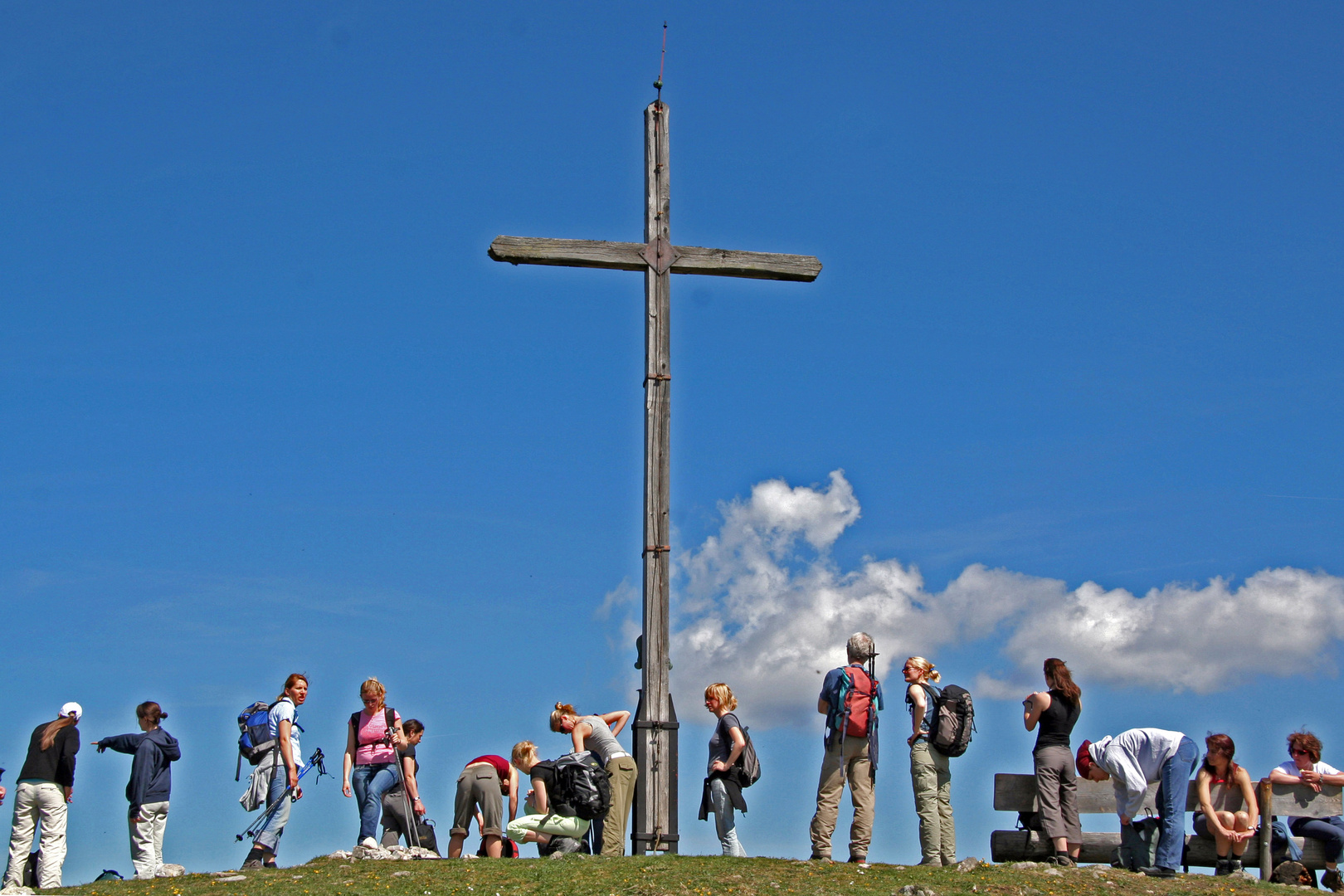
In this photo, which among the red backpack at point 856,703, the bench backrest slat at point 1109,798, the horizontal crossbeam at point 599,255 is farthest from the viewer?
the horizontal crossbeam at point 599,255

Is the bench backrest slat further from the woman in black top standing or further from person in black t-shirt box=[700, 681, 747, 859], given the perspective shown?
person in black t-shirt box=[700, 681, 747, 859]

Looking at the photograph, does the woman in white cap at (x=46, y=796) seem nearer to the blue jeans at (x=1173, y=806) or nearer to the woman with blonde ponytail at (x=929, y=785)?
the woman with blonde ponytail at (x=929, y=785)

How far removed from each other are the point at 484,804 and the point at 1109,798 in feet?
17.8

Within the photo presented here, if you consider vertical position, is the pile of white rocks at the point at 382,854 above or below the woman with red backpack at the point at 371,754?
below

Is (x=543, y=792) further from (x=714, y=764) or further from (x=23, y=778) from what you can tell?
(x=23, y=778)

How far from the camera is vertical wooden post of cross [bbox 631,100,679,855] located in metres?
12.2

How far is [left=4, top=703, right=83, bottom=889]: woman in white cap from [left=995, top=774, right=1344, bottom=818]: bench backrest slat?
8.00m

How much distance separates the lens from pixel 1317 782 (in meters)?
11.6

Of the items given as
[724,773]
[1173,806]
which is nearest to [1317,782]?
[1173,806]

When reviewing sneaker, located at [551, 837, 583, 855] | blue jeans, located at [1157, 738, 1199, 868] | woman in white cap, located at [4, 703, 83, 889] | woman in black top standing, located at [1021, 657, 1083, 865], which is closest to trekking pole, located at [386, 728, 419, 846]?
sneaker, located at [551, 837, 583, 855]

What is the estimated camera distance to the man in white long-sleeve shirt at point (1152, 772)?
11172 millimetres

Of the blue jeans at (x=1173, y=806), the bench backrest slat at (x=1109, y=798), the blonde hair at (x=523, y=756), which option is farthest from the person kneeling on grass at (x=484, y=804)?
the blue jeans at (x=1173, y=806)

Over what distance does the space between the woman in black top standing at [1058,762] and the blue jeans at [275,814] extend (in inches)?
249

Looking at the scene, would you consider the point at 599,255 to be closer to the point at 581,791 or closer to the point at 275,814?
the point at 581,791
